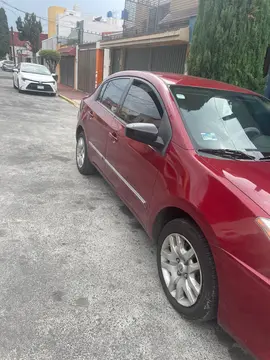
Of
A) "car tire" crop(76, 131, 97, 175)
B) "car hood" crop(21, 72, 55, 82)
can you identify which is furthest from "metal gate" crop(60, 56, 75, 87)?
"car tire" crop(76, 131, 97, 175)

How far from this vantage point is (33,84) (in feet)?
49.9

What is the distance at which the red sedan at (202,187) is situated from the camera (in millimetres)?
1706

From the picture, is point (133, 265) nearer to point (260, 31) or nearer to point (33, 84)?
point (260, 31)

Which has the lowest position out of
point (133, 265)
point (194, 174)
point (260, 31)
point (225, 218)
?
point (133, 265)

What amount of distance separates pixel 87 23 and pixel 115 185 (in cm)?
2774

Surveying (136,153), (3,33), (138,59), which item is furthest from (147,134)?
(3,33)

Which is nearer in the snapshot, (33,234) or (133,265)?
(133,265)

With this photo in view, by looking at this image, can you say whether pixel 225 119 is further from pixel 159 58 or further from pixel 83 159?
pixel 159 58

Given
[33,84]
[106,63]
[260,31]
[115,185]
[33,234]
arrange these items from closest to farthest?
[33,234], [115,185], [260,31], [33,84], [106,63]

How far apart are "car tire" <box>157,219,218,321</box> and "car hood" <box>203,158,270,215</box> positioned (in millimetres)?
415

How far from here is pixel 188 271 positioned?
220cm

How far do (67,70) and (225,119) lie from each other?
25.3m

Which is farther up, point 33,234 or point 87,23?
point 87,23

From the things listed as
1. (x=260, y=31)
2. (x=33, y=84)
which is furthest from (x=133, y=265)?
(x=33, y=84)
